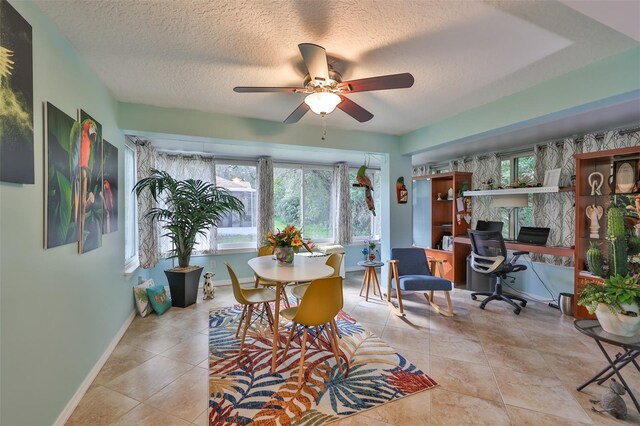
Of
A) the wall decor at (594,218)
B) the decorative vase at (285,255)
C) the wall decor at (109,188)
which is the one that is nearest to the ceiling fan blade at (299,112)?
the decorative vase at (285,255)

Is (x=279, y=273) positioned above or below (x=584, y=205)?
below

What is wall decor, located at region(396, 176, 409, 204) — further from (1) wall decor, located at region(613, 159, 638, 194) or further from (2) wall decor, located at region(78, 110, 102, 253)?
(2) wall decor, located at region(78, 110, 102, 253)

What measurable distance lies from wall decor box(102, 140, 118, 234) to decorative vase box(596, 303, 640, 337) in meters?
3.69

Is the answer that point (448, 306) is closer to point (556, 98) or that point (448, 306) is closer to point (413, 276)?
point (413, 276)

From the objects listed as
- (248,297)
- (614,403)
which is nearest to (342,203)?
(248,297)

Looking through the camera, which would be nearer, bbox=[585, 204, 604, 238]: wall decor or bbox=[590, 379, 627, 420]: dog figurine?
bbox=[590, 379, 627, 420]: dog figurine

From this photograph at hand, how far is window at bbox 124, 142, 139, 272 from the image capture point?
365cm

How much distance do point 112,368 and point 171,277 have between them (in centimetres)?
157

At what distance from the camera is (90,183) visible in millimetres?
2105

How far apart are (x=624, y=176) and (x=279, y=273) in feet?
12.3

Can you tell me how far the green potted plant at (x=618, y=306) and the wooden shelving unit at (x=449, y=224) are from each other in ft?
9.95

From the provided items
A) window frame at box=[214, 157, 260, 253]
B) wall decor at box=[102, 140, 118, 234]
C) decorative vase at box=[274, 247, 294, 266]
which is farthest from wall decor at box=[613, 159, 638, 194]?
wall decor at box=[102, 140, 118, 234]

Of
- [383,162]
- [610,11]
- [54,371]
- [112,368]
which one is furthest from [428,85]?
[112,368]

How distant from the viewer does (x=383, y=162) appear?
430cm
